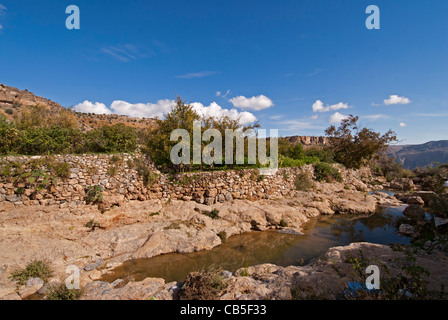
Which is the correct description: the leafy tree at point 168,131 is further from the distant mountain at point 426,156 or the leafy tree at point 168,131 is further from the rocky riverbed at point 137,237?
the distant mountain at point 426,156

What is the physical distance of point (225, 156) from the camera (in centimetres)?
1235

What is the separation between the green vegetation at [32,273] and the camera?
Result: 495cm

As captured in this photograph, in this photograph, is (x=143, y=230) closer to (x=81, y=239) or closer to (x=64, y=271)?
(x=81, y=239)

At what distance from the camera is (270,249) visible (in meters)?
7.36

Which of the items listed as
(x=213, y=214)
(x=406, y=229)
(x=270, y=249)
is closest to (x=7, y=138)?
(x=213, y=214)

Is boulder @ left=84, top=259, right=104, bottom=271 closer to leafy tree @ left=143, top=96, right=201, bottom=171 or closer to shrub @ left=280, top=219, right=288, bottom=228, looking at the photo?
leafy tree @ left=143, top=96, right=201, bottom=171

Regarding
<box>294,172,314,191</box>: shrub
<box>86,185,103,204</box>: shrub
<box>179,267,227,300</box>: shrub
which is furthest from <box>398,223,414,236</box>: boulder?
<box>86,185,103,204</box>: shrub

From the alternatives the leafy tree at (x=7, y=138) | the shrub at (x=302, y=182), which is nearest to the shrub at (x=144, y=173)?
the leafy tree at (x=7, y=138)

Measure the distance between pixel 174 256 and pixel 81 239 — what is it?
3.63 meters

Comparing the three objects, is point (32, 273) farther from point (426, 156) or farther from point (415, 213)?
Answer: point (426, 156)

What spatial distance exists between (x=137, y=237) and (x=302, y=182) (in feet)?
40.1

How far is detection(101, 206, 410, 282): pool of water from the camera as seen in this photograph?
592 cm
